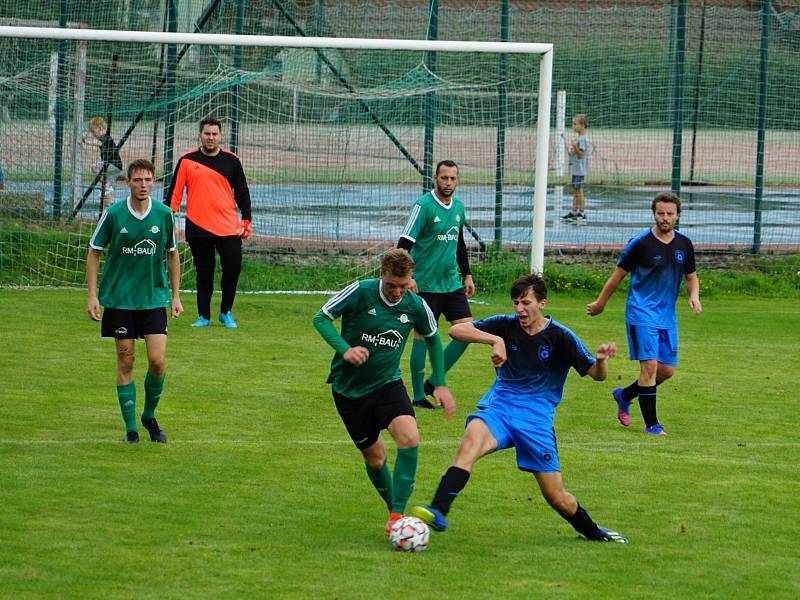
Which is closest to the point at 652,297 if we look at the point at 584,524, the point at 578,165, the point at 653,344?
the point at 653,344

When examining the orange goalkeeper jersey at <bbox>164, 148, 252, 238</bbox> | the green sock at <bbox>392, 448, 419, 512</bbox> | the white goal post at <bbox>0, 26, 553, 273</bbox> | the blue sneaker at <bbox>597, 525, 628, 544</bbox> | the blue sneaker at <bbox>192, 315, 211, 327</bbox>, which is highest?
the white goal post at <bbox>0, 26, 553, 273</bbox>

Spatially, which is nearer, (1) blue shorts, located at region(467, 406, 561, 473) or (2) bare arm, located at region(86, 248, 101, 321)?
(1) blue shorts, located at region(467, 406, 561, 473)

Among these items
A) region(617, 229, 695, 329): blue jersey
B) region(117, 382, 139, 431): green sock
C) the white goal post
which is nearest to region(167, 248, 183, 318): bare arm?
region(117, 382, 139, 431): green sock

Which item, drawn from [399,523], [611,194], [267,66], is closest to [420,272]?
[399,523]

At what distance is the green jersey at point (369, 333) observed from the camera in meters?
7.43

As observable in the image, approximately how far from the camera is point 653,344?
34.3ft

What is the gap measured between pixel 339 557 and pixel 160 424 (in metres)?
3.77

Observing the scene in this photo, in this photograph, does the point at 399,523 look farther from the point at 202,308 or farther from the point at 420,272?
the point at 202,308

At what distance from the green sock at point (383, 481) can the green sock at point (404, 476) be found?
0.24m

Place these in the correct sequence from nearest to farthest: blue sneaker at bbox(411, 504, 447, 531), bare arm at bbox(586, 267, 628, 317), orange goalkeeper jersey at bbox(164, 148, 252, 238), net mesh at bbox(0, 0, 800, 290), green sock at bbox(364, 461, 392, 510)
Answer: blue sneaker at bbox(411, 504, 447, 531)
green sock at bbox(364, 461, 392, 510)
bare arm at bbox(586, 267, 628, 317)
orange goalkeeper jersey at bbox(164, 148, 252, 238)
net mesh at bbox(0, 0, 800, 290)

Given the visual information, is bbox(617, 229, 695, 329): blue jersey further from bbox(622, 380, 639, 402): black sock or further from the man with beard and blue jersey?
bbox(622, 380, 639, 402): black sock

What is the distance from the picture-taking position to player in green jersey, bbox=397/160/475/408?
1137 cm

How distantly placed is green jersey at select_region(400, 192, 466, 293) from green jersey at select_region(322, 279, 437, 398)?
3940 millimetres

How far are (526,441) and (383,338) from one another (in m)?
1.02
